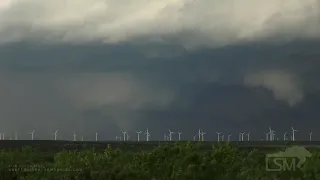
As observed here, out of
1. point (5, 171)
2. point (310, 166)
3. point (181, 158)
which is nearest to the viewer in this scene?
point (310, 166)

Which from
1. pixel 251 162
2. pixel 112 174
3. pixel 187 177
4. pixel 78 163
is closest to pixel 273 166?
pixel 251 162

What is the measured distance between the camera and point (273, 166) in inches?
1577

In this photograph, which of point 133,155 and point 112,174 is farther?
point 133,155

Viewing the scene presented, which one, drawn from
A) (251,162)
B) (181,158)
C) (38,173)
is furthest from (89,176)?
(251,162)

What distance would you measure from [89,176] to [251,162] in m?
14.1

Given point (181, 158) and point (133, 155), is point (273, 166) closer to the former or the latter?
point (181, 158)

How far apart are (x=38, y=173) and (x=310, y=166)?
23501 mm

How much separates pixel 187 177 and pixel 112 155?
1020 cm

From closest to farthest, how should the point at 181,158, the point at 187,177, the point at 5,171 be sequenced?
the point at 187,177 < the point at 181,158 < the point at 5,171

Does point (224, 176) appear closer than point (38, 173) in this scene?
Yes

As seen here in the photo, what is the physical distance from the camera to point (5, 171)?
4719 cm

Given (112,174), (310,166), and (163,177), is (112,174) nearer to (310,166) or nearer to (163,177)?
(163,177)

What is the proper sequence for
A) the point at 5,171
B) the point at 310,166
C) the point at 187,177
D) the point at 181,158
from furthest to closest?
the point at 5,171 → the point at 181,158 → the point at 187,177 → the point at 310,166

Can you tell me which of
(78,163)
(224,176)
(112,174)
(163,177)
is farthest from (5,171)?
(224,176)
